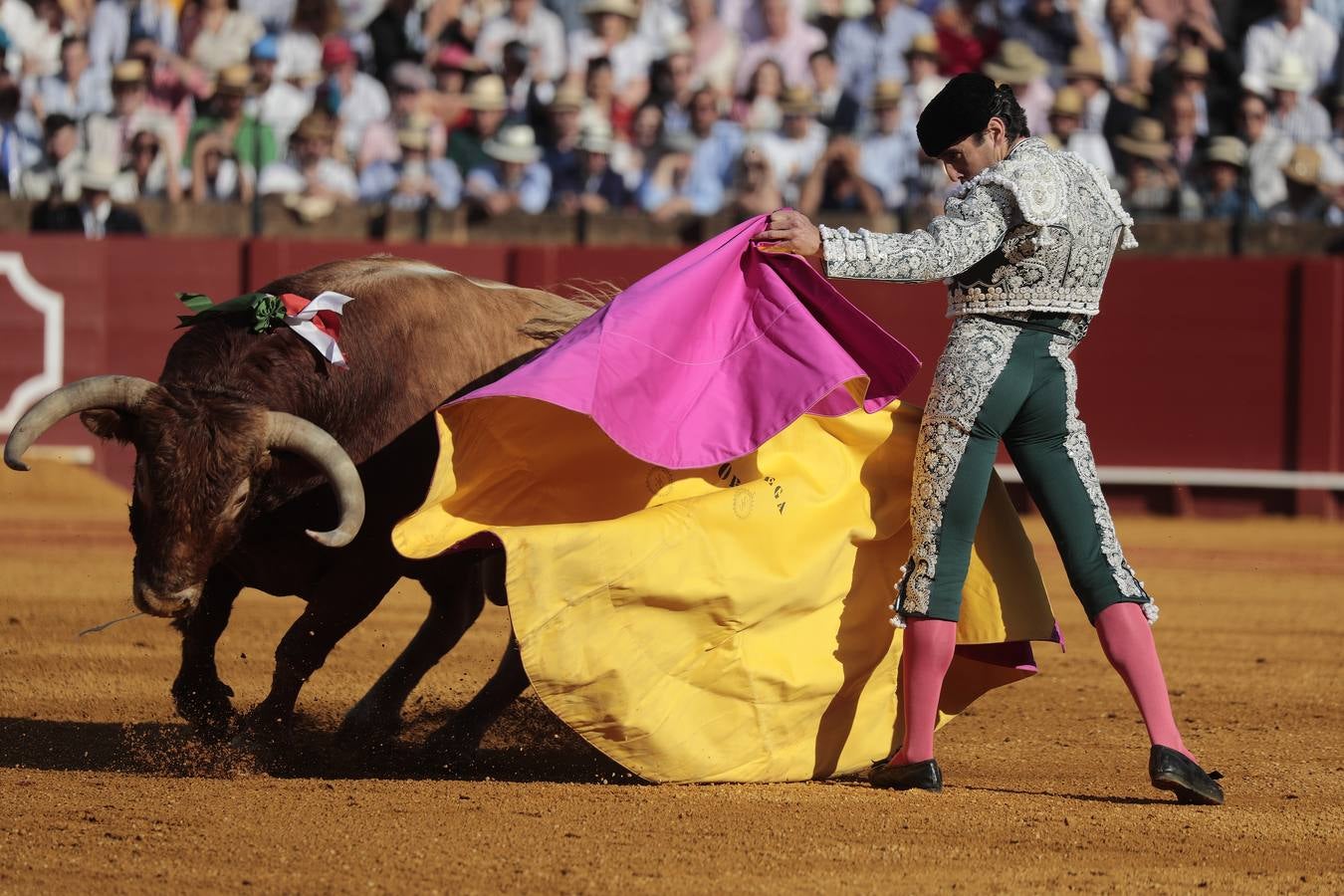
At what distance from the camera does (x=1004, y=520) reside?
3559 millimetres

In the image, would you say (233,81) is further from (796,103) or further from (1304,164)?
(1304,164)

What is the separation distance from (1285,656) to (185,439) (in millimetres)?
3385

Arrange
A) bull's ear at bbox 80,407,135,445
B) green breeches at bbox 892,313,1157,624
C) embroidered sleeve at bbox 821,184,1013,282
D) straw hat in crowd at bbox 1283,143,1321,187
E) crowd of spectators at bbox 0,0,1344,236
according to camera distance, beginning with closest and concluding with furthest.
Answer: embroidered sleeve at bbox 821,184,1013,282 < green breeches at bbox 892,313,1157,624 < bull's ear at bbox 80,407,135,445 < straw hat in crowd at bbox 1283,143,1321,187 < crowd of spectators at bbox 0,0,1344,236

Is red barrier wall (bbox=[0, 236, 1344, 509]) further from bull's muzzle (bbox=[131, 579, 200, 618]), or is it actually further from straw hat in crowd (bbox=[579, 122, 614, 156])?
bull's muzzle (bbox=[131, 579, 200, 618])

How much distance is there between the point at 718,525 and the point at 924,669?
0.45m

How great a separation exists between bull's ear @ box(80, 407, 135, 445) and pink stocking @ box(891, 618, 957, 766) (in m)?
1.44

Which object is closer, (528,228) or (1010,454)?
(1010,454)

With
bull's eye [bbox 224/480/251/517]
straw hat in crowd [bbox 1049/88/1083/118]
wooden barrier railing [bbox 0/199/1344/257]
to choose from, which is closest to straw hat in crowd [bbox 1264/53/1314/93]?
wooden barrier railing [bbox 0/199/1344/257]

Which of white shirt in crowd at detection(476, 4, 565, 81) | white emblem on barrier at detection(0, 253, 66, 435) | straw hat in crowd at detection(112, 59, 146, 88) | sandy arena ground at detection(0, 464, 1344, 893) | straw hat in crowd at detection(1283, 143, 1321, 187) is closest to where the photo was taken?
sandy arena ground at detection(0, 464, 1344, 893)

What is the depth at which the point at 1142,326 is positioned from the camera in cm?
895

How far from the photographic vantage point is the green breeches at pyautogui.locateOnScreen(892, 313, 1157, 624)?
3236 millimetres

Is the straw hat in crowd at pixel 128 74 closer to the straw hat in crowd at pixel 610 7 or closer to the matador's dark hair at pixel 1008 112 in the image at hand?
the straw hat in crowd at pixel 610 7

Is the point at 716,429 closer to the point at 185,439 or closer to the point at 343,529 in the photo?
the point at 343,529

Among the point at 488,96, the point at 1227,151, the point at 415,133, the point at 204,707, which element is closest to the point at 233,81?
the point at 415,133
